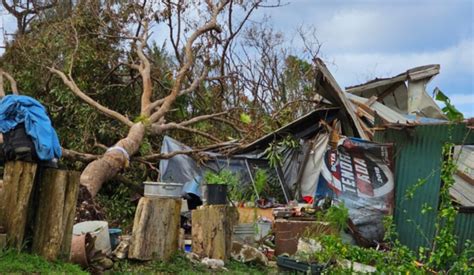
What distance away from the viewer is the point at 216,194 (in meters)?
7.83

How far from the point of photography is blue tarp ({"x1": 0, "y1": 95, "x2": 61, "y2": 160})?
17.4ft

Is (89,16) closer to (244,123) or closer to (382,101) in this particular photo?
(244,123)

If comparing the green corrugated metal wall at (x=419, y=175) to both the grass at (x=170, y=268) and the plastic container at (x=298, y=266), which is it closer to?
the plastic container at (x=298, y=266)

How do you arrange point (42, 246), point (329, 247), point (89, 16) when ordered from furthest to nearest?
point (89, 16) < point (329, 247) < point (42, 246)

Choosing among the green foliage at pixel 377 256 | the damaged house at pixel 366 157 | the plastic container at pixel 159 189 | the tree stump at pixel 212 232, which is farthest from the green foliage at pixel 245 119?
the green foliage at pixel 377 256

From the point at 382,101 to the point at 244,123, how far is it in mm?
2902

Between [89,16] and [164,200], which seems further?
[89,16]

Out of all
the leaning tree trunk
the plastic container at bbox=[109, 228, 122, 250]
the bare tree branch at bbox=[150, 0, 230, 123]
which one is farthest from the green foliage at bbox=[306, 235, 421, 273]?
the bare tree branch at bbox=[150, 0, 230, 123]

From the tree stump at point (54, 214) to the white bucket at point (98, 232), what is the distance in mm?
734

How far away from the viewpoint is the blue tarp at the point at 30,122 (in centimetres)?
530

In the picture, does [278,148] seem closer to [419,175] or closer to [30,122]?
[419,175]

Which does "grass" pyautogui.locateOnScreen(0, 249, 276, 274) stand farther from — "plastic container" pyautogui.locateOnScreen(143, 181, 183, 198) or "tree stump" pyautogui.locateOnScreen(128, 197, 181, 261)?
"plastic container" pyautogui.locateOnScreen(143, 181, 183, 198)

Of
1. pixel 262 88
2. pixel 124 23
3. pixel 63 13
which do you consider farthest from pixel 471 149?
pixel 63 13

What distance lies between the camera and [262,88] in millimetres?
17484
